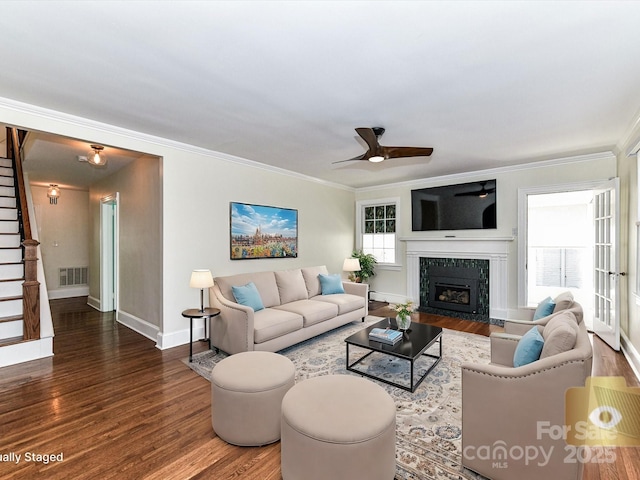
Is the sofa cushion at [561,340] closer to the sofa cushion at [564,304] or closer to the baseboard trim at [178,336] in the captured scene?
the sofa cushion at [564,304]

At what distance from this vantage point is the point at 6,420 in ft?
7.36

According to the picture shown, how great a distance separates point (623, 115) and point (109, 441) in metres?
5.15

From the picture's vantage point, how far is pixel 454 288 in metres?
5.61

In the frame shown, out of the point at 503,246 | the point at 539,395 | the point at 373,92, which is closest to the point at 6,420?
the point at 539,395

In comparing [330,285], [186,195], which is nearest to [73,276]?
[186,195]

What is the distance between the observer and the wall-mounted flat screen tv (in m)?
5.22

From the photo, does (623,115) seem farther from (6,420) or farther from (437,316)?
(6,420)

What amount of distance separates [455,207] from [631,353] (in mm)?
3029

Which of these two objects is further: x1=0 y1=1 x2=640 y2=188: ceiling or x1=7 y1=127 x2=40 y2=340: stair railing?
x1=7 y1=127 x2=40 y2=340: stair railing

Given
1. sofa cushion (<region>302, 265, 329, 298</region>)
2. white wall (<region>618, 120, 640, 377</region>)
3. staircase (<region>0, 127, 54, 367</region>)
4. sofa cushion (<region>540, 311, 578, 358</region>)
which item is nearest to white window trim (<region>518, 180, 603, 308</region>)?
white wall (<region>618, 120, 640, 377</region>)

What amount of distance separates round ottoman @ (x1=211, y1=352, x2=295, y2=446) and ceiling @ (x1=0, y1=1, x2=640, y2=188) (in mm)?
2170

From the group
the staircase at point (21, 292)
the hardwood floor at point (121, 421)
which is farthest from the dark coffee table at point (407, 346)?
the staircase at point (21, 292)

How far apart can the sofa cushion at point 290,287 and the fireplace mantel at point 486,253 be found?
2579mm

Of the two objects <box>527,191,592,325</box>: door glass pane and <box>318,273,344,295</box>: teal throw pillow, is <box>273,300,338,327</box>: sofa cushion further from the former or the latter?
<box>527,191,592,325</box>: door glass pane
